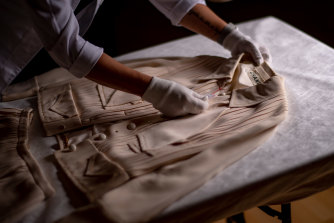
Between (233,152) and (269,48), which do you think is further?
(269,48)

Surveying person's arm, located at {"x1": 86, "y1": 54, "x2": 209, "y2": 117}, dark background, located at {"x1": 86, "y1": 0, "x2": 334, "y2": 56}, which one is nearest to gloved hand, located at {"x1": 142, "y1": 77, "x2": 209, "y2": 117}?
person's arm, located at {"x1": 86, "y1": 54, "x2": 209, "y2": 117}

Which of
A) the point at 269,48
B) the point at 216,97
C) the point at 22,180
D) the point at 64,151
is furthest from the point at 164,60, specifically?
the point at 22,180

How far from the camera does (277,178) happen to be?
754 millimetres

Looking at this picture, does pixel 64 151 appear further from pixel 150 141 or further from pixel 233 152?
pixel 233 152

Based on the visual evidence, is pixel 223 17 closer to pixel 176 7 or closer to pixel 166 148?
pixel 176 7

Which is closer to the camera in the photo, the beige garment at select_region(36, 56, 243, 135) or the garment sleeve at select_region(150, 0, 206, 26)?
the beige garment at select_region(36, 56, 243, 135)

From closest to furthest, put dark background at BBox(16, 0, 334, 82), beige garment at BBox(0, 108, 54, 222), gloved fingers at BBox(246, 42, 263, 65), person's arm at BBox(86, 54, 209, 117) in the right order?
beige garment at BBox(0, 108, 54, 222)
person's arm at BBox(86, 54, 209, 117)
gloved fingers at BBox(246, 42, 263, 65)
dark background at BBox(16, 0, 334, 82)

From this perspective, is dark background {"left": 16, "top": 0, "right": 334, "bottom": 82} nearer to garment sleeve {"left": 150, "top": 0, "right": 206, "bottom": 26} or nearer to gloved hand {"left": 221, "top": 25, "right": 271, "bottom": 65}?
garment sleeve {"left": 150, "top": 0, "right": 206, "bottom": 26}

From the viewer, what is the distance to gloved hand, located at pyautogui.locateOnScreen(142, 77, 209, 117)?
901mm

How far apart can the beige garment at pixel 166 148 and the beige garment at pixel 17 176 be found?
7cm

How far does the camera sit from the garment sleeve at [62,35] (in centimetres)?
79

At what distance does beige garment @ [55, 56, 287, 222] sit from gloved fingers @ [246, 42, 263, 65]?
8 centimetres

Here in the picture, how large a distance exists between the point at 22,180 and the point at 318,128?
786mm

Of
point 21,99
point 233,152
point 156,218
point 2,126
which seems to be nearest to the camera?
point 156,218
